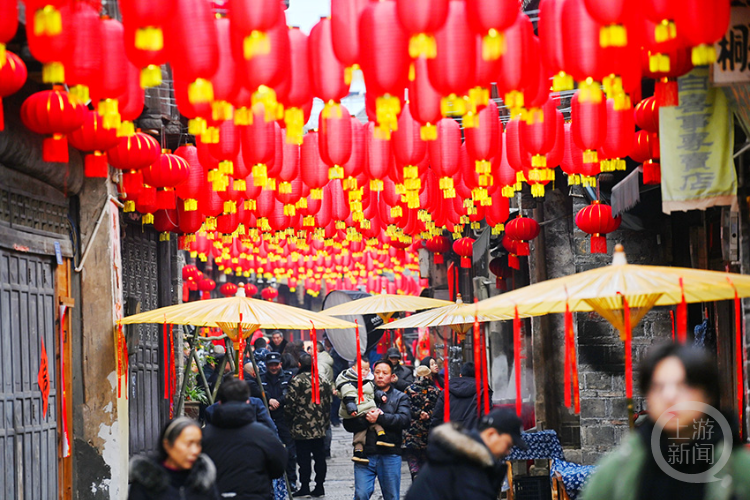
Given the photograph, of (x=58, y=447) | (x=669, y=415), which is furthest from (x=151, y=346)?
(x=669, y=415)

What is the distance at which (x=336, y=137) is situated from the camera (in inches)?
347

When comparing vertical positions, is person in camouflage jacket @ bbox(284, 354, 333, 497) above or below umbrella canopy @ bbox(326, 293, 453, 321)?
below

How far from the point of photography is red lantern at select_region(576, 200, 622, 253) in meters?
11.9

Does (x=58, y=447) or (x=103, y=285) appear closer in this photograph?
(x=58, y=447)

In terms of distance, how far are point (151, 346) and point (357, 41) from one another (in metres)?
10.1

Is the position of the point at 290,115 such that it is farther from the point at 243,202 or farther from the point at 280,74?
the point at 243,202

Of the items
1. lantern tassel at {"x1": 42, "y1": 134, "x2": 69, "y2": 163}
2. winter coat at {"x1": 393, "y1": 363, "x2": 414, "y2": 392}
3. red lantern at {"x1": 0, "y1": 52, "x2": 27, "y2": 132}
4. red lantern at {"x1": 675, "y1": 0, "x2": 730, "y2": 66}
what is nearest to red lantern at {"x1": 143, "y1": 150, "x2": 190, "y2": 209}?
lantern tassel at {"x1": 42, "y1": 134, "x2": 69, "y2": 163}

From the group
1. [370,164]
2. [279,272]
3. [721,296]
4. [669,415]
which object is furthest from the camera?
[279,272]

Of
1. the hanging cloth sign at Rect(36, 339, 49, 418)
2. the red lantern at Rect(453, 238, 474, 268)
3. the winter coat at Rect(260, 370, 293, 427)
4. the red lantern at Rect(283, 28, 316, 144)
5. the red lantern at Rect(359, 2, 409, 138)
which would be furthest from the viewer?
the red lantern at Rect(453, 238, 474, 268)

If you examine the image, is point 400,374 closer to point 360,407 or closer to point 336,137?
point 360,407

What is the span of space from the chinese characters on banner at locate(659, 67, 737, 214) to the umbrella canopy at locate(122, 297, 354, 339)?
444cm

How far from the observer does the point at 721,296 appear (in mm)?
6504

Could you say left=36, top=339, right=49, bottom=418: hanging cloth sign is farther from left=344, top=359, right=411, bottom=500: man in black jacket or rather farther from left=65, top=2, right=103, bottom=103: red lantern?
left=65, top=2, right=103, bottom=103: red lantern

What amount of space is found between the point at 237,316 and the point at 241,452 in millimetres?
3547
